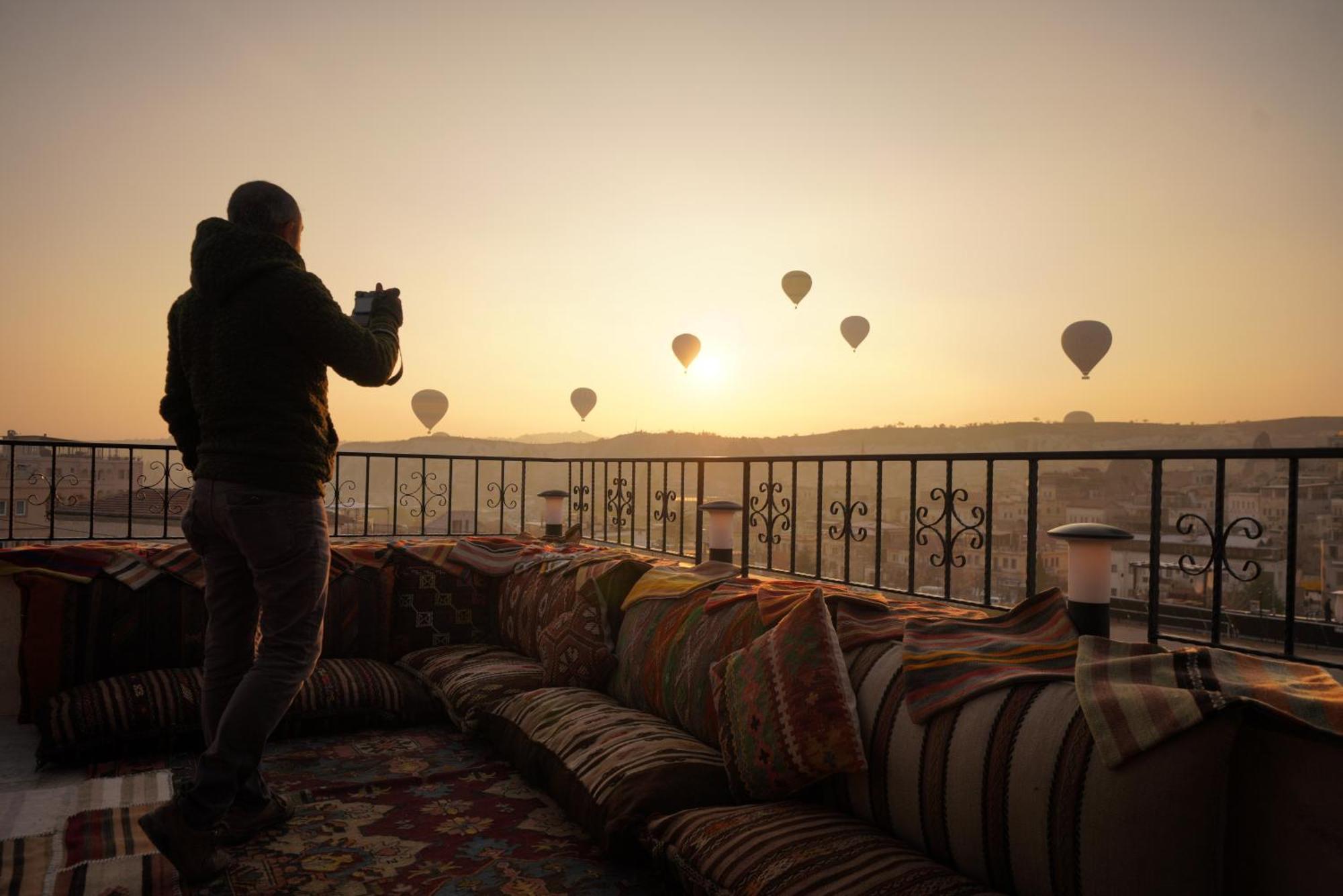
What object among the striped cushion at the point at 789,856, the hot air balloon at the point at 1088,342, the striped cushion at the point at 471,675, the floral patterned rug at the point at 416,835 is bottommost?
the floral patterned rug at the point at 416,835

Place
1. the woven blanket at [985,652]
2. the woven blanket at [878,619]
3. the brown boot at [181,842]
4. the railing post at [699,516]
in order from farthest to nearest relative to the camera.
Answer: the railing post at [699,516] → the woven blanket at [878,619] → the brown boot at [181,842] → the woven blanket at [985,652]

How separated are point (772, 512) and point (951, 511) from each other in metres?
1.22

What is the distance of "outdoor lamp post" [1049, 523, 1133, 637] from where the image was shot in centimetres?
188

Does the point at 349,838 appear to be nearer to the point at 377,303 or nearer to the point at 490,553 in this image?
the point at 377,303

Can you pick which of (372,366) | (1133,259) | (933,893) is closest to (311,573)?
(372,366)

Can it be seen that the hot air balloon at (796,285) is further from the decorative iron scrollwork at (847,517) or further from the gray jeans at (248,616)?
the gray jeans at (248,616)

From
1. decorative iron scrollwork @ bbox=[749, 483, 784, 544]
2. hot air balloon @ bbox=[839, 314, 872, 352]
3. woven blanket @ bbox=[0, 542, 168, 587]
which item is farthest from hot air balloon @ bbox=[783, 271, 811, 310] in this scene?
woven blanket @ bbox=[0, 542, 168, 587]

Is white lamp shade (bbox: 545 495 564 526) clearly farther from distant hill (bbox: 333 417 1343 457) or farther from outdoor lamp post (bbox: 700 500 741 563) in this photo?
outdoor lamp post (bbox: 700 500 741 563)

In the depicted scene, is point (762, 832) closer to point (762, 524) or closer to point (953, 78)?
point (762, 524)

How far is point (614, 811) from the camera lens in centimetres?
177

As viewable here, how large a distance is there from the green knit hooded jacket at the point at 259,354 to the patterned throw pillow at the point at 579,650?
1197 mm

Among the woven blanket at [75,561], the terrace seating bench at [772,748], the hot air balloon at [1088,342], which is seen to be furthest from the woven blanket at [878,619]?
the hot air balloon at [1088,342]

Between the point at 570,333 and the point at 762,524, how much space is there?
20.6 ft

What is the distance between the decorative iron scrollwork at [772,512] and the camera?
4.11 meters
